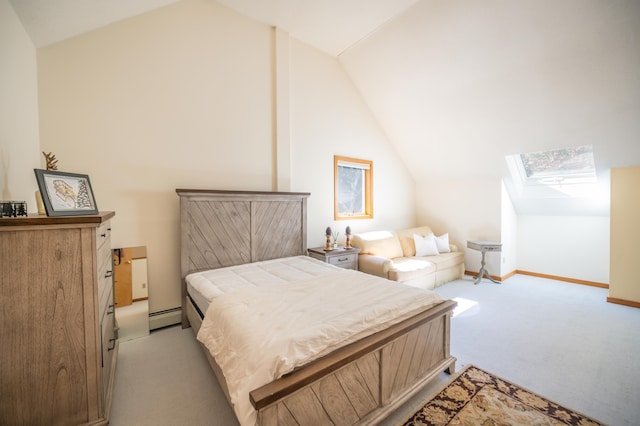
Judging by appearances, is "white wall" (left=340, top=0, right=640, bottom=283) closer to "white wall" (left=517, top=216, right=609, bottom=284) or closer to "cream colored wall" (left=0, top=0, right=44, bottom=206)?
"white wall" (left=517, top=216, right=609, bottom=284)

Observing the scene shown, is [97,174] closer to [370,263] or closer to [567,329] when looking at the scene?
[370,263]

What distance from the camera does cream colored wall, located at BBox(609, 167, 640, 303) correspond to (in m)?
3.38

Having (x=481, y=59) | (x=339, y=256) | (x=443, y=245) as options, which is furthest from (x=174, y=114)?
(x=443, y=245)

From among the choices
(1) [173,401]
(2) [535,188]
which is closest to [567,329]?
(2) [535,188]

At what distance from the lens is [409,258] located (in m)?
4.43

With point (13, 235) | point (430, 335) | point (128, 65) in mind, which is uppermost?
point (128, 65)

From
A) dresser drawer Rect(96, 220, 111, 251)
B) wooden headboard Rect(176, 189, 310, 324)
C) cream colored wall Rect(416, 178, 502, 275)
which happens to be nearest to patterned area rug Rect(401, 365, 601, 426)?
dresser drawer Rect(96, 220, 111, 251)

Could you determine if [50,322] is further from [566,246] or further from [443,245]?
[566,246]

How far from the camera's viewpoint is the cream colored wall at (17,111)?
1.65 m

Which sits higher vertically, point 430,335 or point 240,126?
point 240,126

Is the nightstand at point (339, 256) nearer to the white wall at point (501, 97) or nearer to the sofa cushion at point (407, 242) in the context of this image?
the sofa cushion at point (407, 242)

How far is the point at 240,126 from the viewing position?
333 cm

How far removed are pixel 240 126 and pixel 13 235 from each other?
2.44 metres

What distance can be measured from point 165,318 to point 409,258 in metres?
3.56
